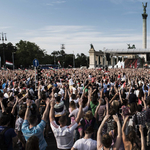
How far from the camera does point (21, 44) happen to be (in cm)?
8912

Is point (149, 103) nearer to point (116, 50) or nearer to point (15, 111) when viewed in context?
point (15, 111)

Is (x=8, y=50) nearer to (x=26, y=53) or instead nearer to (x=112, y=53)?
(x=26, y=53)

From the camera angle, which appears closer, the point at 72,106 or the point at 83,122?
the point at 83,122

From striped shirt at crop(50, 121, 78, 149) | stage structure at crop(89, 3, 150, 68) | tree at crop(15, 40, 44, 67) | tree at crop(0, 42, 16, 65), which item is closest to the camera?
striped shirt at crop(50, 121, 78, 149)

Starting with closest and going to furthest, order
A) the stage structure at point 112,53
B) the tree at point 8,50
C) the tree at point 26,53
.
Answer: the stage structure at point 112,53, the tree at point 8,50, the tree at point 26,53

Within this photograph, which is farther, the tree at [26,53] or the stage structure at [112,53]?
the tree at [26,53]

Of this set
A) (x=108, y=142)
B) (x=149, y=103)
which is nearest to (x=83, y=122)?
(x=149, y=103)

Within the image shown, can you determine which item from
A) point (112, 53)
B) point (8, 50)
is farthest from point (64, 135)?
Result: point (8, 50)

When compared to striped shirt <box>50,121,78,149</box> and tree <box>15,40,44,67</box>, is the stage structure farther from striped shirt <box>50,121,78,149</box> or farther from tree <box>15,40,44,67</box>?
striped shirt <box>50,121,78,149</box>

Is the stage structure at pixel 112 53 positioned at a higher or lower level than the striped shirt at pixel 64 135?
higher

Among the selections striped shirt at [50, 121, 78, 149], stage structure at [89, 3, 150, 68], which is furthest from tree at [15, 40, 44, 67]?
striped shirt at [50, 121, 78, 149]

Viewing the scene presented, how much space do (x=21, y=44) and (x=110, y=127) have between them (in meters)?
88.7

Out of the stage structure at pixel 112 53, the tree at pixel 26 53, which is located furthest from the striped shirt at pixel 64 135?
the tree at pixel 26 53

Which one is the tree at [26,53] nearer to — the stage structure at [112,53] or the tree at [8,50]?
the tree at [8,50]
